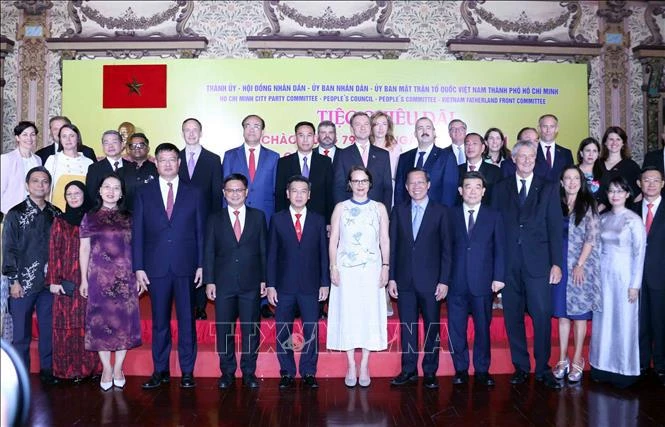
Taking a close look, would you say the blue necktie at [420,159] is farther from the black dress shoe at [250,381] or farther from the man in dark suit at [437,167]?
the black dress shoe at [250,381]

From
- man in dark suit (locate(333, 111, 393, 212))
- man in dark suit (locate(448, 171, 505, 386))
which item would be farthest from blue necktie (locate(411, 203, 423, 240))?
man in dark suit (locate(333, 111, 393, 212))

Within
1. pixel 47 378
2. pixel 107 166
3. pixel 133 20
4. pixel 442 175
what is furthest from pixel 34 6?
pixel 442 175

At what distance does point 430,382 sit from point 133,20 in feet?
16.8

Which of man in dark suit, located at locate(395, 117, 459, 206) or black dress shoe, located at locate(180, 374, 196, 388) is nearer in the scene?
black dress shoe, located at locate(180, 374, 196, 388)

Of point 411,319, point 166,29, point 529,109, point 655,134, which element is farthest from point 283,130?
point 655,134

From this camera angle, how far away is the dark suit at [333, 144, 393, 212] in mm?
4367

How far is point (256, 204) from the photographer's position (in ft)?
14.7

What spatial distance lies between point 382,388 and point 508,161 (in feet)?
6.55

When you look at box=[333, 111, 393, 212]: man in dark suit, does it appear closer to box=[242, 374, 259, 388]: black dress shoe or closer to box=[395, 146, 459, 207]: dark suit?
box=[395, 146, 459, 207]: dark suit

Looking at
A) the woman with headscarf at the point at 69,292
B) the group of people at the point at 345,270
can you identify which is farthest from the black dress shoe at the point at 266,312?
the woman with headscarf at the point at 69,292

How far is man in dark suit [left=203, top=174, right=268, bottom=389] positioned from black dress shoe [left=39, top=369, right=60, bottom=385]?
115cm

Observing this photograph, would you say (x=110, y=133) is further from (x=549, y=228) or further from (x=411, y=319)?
(x=549, y=228)

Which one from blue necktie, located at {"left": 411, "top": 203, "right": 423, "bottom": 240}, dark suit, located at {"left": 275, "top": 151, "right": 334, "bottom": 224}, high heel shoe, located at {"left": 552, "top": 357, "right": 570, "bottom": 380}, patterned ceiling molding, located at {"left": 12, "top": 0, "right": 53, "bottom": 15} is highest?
patterned ceiling molding, located at {"left": 12, "top": 0, "right": 53, "bottom": 15}

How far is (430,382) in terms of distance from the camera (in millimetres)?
3904
